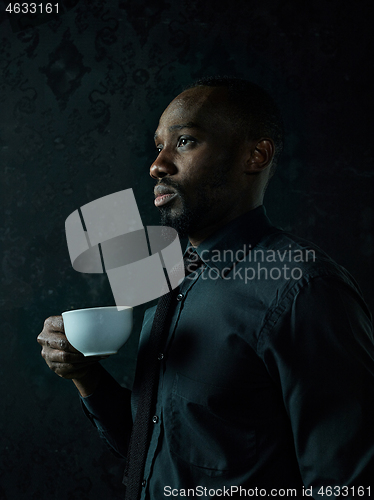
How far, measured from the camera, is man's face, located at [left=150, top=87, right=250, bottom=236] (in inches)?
35.0

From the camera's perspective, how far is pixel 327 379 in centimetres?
65

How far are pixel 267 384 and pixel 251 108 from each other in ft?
1.89

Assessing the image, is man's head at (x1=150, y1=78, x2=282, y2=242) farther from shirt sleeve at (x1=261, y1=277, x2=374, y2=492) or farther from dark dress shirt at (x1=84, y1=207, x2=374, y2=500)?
shirt sleeve at (x1=261, y1=277, x2=374, y2=492)

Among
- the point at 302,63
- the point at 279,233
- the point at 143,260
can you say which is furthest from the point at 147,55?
the point at 279,233

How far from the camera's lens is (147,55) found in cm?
173

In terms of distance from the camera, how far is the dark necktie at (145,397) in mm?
804

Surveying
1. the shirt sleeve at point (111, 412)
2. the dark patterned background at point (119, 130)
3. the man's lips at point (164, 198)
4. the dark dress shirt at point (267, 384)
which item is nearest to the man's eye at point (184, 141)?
the man's lips at point (164, 198)

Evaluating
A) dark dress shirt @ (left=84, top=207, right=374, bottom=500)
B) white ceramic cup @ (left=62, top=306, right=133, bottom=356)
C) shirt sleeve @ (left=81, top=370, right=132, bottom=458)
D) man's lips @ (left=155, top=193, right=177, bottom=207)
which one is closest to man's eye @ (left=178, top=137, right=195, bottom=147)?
man's lips @ (left=155, top=193, right=177, bottom=207)

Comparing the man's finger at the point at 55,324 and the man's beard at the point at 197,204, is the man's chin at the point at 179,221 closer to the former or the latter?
the man's beard at the point at 197,204

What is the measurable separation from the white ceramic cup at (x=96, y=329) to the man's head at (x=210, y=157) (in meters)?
0.26

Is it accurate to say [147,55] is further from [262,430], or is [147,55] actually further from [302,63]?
[262,430]

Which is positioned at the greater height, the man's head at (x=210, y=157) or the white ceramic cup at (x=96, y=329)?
the man's head at (x=210, y=157)

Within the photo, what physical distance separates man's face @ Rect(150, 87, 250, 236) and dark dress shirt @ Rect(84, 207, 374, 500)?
116mm

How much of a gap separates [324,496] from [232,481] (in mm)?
143
